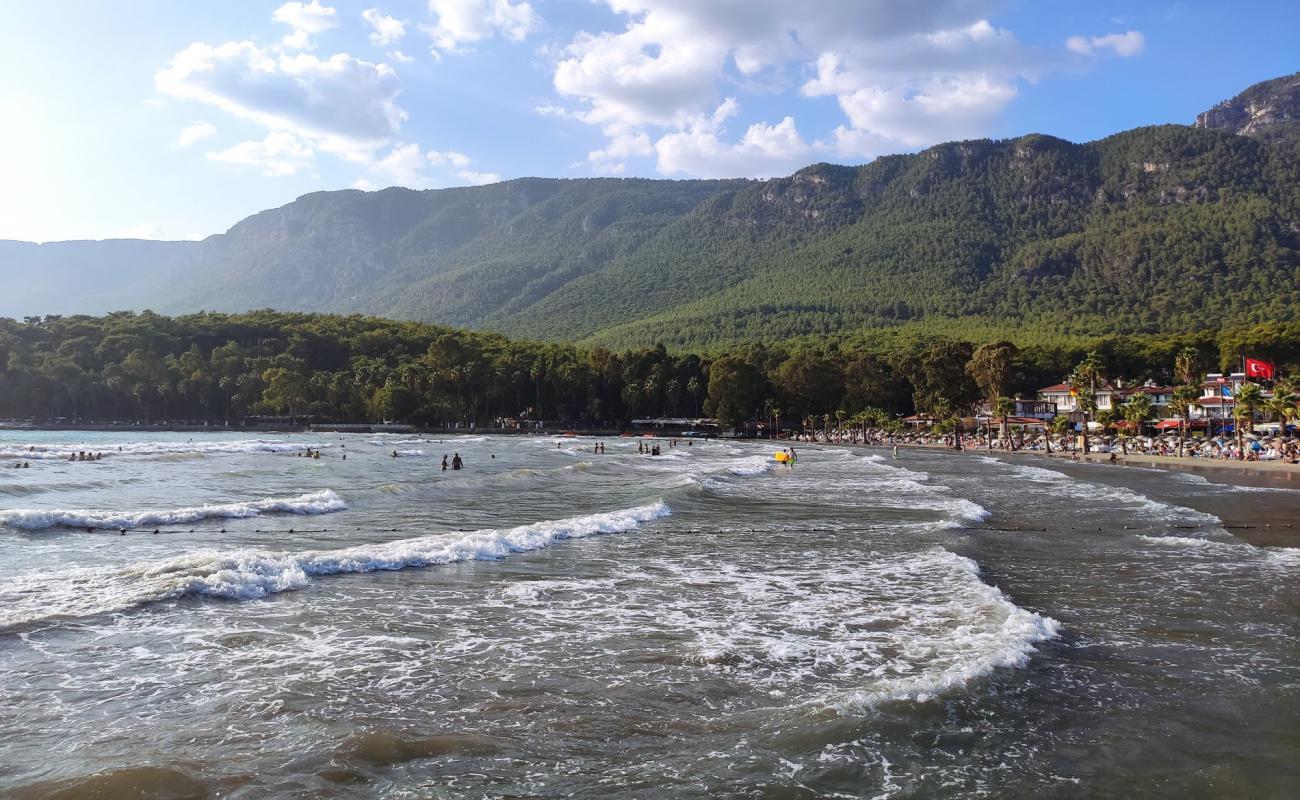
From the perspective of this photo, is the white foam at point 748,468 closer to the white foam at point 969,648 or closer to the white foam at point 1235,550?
the white foam at point 1235,550

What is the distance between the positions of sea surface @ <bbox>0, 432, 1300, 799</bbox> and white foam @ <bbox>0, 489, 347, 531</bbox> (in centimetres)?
14

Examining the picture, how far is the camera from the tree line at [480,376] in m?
105

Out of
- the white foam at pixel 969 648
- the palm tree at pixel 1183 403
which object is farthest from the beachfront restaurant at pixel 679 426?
the white foam at pixel 969 648

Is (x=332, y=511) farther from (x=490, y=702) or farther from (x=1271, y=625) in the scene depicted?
(x=1271, y=625)

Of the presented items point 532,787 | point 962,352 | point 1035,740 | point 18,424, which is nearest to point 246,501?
point 532,787

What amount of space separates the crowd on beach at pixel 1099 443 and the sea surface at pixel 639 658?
132 ft

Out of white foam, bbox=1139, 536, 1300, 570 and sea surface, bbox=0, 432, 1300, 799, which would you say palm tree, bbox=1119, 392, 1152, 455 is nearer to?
sea surface, bbox=0, 432, 1300, 799

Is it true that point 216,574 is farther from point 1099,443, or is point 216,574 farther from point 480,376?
point 480,376

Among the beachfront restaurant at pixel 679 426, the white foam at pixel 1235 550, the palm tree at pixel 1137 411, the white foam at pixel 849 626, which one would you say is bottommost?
the beachfront restaurant at pixel 679 426

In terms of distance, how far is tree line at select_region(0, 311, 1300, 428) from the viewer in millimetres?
105188

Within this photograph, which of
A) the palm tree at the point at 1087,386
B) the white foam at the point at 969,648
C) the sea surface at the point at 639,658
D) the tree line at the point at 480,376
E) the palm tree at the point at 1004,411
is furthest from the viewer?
the tree line at the point at 480,376

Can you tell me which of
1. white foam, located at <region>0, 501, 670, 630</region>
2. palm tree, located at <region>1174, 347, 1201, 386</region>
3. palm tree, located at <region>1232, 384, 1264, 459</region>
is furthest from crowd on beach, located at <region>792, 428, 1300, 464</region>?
white foam, located at <region>0, 501, 670, 630</region>

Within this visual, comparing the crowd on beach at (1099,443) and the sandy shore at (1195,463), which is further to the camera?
the crowd on beach at (1099,443)

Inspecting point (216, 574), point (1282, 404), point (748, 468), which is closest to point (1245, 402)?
point (1282, 404)
